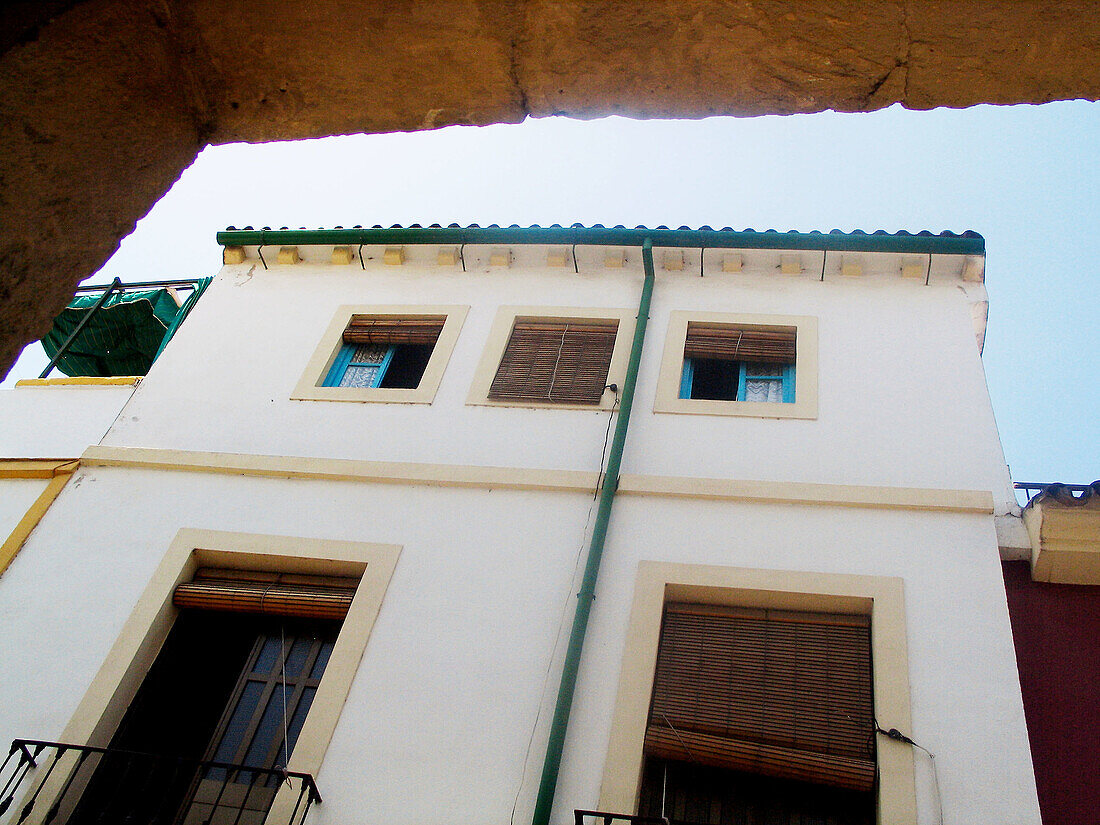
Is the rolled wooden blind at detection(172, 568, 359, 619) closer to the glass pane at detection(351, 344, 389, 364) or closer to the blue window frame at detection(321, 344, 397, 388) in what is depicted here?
the blue window frame at detection(321, 344, 397, 388)

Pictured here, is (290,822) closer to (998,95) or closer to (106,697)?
(106,697)

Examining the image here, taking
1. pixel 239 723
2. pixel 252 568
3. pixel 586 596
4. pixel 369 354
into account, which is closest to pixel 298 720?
pixel 239 723

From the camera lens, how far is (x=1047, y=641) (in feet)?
17.4

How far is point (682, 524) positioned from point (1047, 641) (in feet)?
7.26

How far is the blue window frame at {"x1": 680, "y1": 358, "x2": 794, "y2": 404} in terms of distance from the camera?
270 inches

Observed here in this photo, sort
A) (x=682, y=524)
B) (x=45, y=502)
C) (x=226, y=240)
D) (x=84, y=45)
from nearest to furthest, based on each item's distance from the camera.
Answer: (x=84, y=45) → (x=682, y=524) → (x=45, y=502) → (x=226, y=240)

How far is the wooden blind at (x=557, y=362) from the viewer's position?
271 inches

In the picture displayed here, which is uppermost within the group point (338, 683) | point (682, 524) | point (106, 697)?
point (682, 524)

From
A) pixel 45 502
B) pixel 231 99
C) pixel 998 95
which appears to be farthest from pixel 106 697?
pixel 998 95

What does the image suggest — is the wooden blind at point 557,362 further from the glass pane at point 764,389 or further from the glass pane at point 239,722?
the glass pane at point 239,722

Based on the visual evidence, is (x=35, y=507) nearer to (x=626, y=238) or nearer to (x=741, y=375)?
(x=626, y=238)

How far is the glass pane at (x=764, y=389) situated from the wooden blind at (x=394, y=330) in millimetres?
2635

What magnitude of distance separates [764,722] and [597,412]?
257cm

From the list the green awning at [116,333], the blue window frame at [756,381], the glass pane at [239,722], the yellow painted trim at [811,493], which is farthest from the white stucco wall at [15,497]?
the blue window frame at [756,381]
